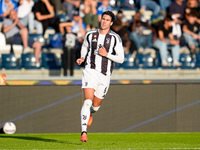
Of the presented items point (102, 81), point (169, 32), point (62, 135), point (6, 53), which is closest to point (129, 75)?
point (169, 32)

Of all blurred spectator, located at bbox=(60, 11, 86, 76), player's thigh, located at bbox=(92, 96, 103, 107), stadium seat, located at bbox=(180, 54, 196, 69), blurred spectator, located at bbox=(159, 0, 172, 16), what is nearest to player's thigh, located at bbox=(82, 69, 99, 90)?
player's thigh, located at bbox=(92, 96, 103, 107)

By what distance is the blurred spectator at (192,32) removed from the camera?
542 inches

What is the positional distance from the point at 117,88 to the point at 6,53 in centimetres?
431

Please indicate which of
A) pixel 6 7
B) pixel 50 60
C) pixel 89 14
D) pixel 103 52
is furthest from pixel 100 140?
pixel 6 7

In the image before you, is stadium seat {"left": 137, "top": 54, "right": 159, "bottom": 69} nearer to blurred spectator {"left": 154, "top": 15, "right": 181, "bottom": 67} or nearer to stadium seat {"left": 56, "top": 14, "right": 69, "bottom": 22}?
blurred spectator {"left": 154, "top": 15, "right": 181, "bottom": 67}

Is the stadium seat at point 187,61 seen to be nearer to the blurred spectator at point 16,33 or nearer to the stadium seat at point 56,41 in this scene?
the stadium seat at point 56,41

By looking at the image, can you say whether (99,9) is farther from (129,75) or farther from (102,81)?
(102,81)

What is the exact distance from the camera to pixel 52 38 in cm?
1270

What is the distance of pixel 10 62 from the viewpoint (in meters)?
12.1

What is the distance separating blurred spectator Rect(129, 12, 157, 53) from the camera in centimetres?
1329

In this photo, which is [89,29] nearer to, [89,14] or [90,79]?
[89,14]

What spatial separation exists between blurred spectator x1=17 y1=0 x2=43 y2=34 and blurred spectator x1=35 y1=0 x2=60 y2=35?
14 centimetres

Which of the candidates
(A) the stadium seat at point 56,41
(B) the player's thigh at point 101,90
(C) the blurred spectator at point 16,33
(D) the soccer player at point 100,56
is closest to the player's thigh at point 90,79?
(D) the soccer player at point 100,56

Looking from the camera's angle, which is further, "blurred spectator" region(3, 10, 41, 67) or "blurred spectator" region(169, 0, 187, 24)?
"blurred spectator" region(169, 0, 187, 24)
